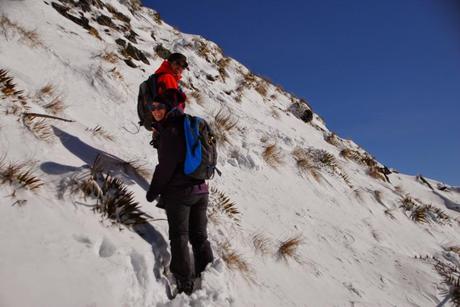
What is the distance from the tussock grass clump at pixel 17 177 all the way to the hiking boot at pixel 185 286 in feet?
4.66

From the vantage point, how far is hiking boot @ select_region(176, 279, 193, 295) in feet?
9.01

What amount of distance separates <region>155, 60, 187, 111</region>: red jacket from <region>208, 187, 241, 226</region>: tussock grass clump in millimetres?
1399

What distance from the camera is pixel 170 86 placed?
369cm

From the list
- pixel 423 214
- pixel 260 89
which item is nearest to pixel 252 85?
pixel 260 89

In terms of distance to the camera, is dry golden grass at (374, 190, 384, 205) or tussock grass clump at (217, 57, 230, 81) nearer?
dry golden grass at (374, 190, 384, 205)

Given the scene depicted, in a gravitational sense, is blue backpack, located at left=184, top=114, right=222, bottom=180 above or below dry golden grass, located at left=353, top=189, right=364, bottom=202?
below

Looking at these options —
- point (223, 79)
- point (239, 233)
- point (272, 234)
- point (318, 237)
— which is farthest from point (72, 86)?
point (223, 79)

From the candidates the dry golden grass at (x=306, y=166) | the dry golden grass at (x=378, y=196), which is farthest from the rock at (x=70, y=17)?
the dry golden grass at (x=378, y=196)

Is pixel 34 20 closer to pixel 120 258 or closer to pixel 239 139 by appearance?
pixel 239 139

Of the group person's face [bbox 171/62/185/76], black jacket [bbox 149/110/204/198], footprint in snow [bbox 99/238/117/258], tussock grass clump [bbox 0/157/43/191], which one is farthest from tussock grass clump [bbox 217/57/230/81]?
footprint in snow [bbox 99/238/117/258]

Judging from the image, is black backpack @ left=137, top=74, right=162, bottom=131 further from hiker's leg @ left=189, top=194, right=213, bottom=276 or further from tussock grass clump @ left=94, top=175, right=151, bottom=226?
hiker's leg @ left=189, top=194, right=213, bottom=276

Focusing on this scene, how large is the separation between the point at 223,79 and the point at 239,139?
181 inches

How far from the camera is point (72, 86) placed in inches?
208

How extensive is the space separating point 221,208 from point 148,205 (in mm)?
1150
